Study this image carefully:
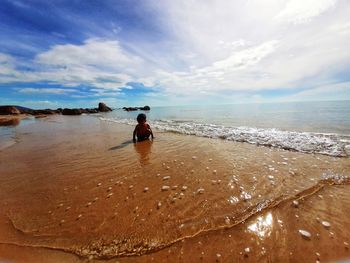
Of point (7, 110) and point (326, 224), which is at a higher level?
point (7, 110)

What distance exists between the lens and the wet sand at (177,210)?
8.82 ft

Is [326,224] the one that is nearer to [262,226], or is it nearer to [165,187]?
[262,226]

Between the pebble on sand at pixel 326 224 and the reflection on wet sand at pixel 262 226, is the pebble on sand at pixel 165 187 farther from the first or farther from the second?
the pebble on sand at pixel 326 224

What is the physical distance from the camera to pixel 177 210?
3.65 metres

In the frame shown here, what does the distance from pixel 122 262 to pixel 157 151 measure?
18.6 feet

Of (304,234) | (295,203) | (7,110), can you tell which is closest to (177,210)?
(304,234)

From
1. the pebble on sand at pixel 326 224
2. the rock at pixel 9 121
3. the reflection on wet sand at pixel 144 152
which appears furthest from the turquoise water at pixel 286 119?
the rock at pixel 9 121

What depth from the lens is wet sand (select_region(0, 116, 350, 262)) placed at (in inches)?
106

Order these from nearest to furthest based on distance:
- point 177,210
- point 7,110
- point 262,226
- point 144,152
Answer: point 262,226 < point 177,210 < point 144,152 < point 7,110

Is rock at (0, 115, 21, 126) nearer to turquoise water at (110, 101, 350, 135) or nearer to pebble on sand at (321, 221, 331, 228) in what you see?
turquoise water at (110, 101, 350, 135)

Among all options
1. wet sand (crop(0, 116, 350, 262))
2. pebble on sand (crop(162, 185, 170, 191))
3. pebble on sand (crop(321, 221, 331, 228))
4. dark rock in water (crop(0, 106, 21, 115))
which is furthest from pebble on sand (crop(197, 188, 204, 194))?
dark rock in water (crop(0, 106, 21, 115))

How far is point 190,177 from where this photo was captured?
5.18m

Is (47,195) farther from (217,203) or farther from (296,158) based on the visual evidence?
(296,158)

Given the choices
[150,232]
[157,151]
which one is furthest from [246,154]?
[150,232]
